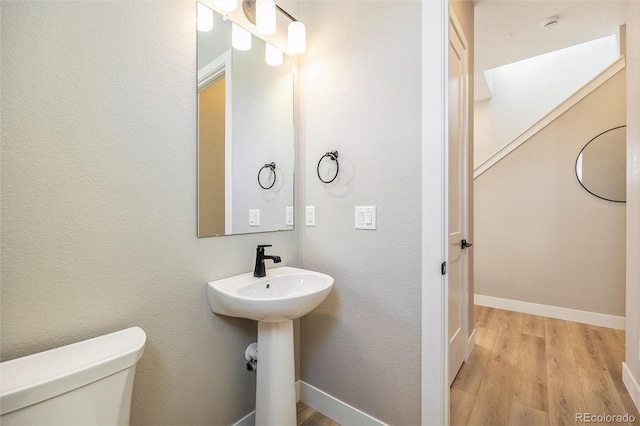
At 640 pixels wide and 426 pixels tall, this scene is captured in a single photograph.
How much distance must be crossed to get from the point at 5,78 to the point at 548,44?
4083 millimetres

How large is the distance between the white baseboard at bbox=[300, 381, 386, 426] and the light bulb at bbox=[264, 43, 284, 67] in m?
1.85

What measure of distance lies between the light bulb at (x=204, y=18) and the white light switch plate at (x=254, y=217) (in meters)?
0.85

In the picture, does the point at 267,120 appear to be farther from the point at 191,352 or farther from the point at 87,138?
the point at 191,352

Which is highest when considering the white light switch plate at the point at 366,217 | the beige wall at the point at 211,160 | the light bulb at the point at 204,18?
the light bulb at the point at 204,18

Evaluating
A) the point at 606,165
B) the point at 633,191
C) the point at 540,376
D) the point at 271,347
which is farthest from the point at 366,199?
the point at 606,165

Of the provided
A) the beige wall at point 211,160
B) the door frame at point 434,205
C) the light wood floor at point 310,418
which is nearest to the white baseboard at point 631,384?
the door frame at point 434,205

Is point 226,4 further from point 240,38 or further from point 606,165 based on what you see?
point 606,165

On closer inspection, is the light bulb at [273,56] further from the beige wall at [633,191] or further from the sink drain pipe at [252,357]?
the beige wall at [633,191]

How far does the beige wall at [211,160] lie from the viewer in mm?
1222

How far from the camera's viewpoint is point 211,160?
1271mm

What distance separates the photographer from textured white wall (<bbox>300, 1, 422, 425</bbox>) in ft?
4.20

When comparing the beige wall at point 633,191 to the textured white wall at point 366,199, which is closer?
the textured white wall at point 366,199

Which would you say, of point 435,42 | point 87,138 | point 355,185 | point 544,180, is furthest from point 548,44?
point 87,138

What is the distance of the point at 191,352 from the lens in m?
1.19
